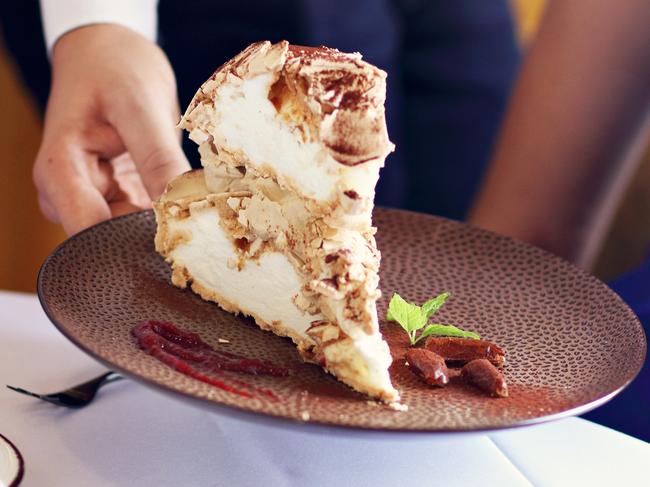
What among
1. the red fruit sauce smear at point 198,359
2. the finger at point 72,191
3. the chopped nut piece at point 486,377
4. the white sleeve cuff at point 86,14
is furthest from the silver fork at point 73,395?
the white sleeve cuff at point 86,14

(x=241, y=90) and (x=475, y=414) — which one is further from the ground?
(x=241, y=90)

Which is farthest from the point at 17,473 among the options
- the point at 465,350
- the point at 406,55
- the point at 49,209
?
the point at 406,55

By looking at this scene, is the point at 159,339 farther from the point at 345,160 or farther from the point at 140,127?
the point at 140,127

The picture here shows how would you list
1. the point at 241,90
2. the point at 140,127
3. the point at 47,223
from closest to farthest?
the point at 241,90
the point at 140,127
the point at 47,223

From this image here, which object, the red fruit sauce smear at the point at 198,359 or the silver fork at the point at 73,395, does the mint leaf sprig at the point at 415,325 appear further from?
the silver fork at the point at 73,395

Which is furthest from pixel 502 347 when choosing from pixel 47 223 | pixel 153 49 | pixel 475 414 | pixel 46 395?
pixel 47 223

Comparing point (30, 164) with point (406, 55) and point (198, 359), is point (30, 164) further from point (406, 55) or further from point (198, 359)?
point (198, 359)

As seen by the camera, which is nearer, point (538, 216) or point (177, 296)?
point (177, 296)
